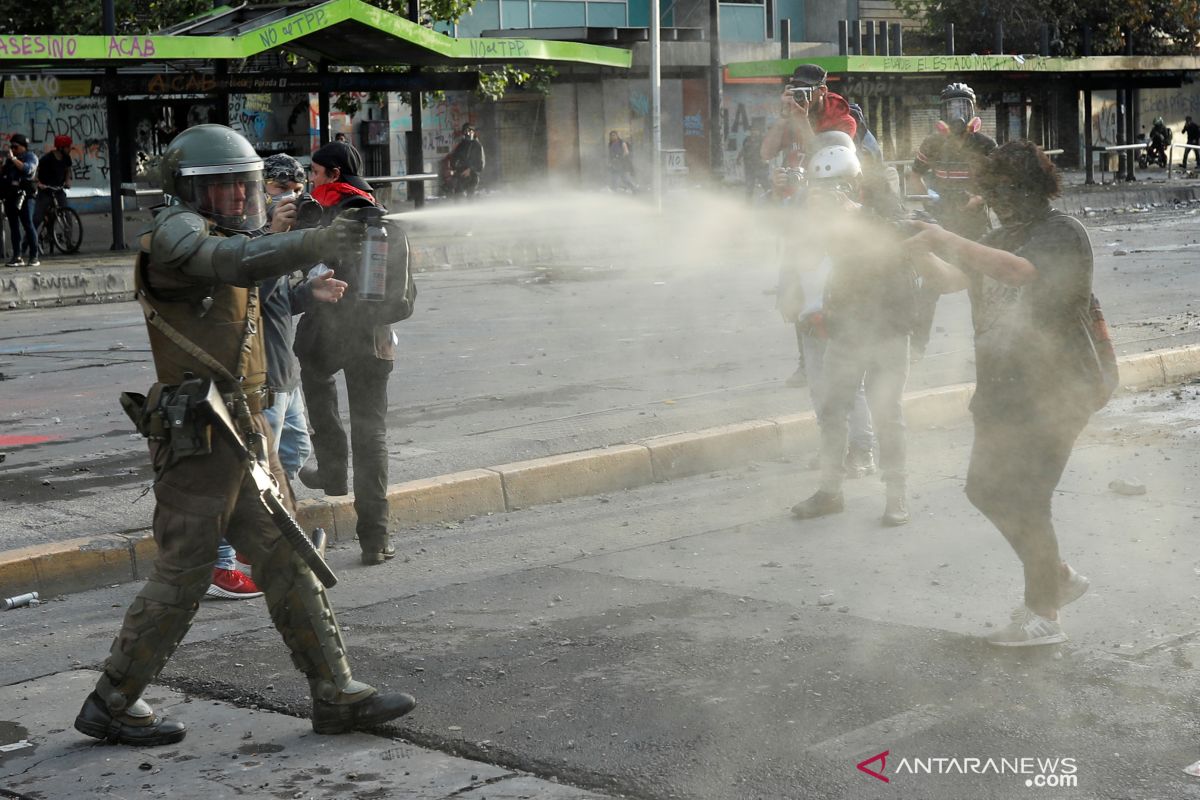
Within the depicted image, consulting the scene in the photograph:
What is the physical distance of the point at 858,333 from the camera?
679cm

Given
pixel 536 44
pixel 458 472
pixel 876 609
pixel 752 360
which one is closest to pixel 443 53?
pixel 536 44

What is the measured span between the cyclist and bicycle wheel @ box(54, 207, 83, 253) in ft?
1.32

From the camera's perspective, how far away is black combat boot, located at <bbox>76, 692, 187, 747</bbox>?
4.32m

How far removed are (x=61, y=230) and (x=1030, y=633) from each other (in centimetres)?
1884

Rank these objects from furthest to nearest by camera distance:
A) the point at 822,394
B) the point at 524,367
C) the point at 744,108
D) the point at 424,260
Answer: the point at 744,108, the point at 424,260, the point at 524,367, the point at 822,394

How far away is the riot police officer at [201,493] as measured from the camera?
426 cm

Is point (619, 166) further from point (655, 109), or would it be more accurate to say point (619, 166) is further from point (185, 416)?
point (185, 416)

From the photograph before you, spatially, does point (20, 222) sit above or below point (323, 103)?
below

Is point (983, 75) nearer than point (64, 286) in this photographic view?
No

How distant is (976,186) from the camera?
16.1ft

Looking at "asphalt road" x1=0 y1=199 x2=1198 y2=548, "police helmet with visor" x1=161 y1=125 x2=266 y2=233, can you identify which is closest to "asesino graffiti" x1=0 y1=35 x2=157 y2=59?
"asphalt road" x1=0 y1=199 x2=1198 y2=548

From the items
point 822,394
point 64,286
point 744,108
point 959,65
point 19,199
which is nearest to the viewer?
point 822,394

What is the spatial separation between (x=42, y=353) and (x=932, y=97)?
23.1 m

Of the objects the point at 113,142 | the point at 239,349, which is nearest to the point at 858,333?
the point at 239,349
